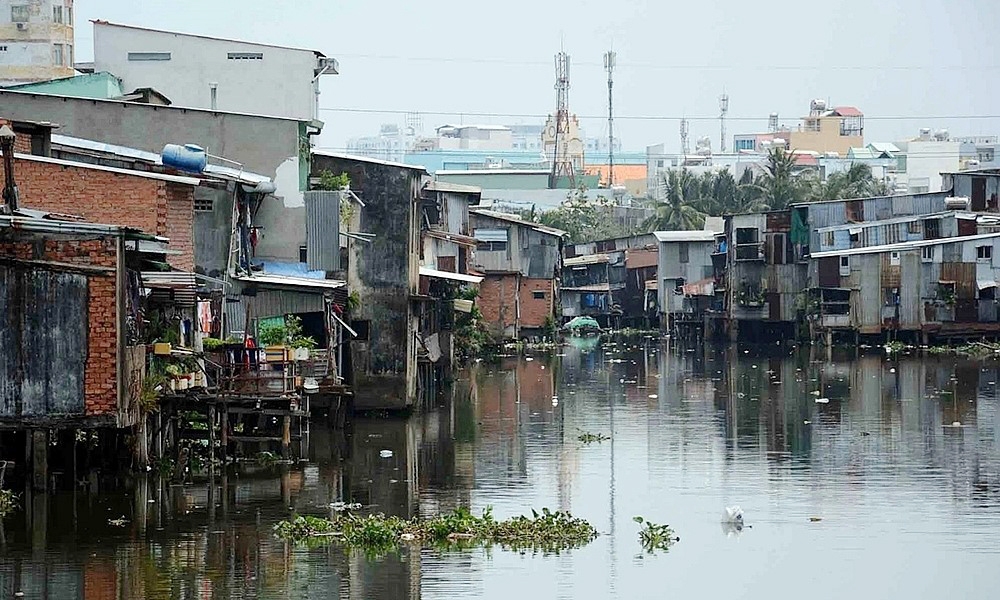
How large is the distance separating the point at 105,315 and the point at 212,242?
23.7ft

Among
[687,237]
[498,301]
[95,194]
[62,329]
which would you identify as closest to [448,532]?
[62,329]


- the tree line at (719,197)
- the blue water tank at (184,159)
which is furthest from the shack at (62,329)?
the tree line at (719,197)

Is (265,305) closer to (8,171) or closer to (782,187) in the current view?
(8,171)

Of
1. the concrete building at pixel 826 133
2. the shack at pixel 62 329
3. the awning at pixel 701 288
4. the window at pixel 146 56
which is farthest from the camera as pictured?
the concrete building at pixel 826 133

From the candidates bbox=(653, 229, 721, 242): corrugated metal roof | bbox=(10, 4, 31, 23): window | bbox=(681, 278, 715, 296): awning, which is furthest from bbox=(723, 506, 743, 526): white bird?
bbox=(10, 4, 31, 23): window

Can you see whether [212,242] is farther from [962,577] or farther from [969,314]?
[969,314]

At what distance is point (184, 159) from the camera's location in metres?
27.2

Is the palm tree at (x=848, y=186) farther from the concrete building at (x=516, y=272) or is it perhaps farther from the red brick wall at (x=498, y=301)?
the red brick wall at (x=498, y=301)

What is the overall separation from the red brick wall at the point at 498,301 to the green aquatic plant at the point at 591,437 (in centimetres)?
2845

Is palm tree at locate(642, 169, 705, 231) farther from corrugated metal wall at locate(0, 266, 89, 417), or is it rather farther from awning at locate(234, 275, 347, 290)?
corrugated metal wall at locate(0, 266, 89, 417)

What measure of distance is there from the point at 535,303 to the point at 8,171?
45.1 meters

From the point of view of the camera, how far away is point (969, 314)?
2287 inches

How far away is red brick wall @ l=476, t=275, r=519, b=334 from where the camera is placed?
200 feet

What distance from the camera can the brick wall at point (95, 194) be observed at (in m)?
25.1
